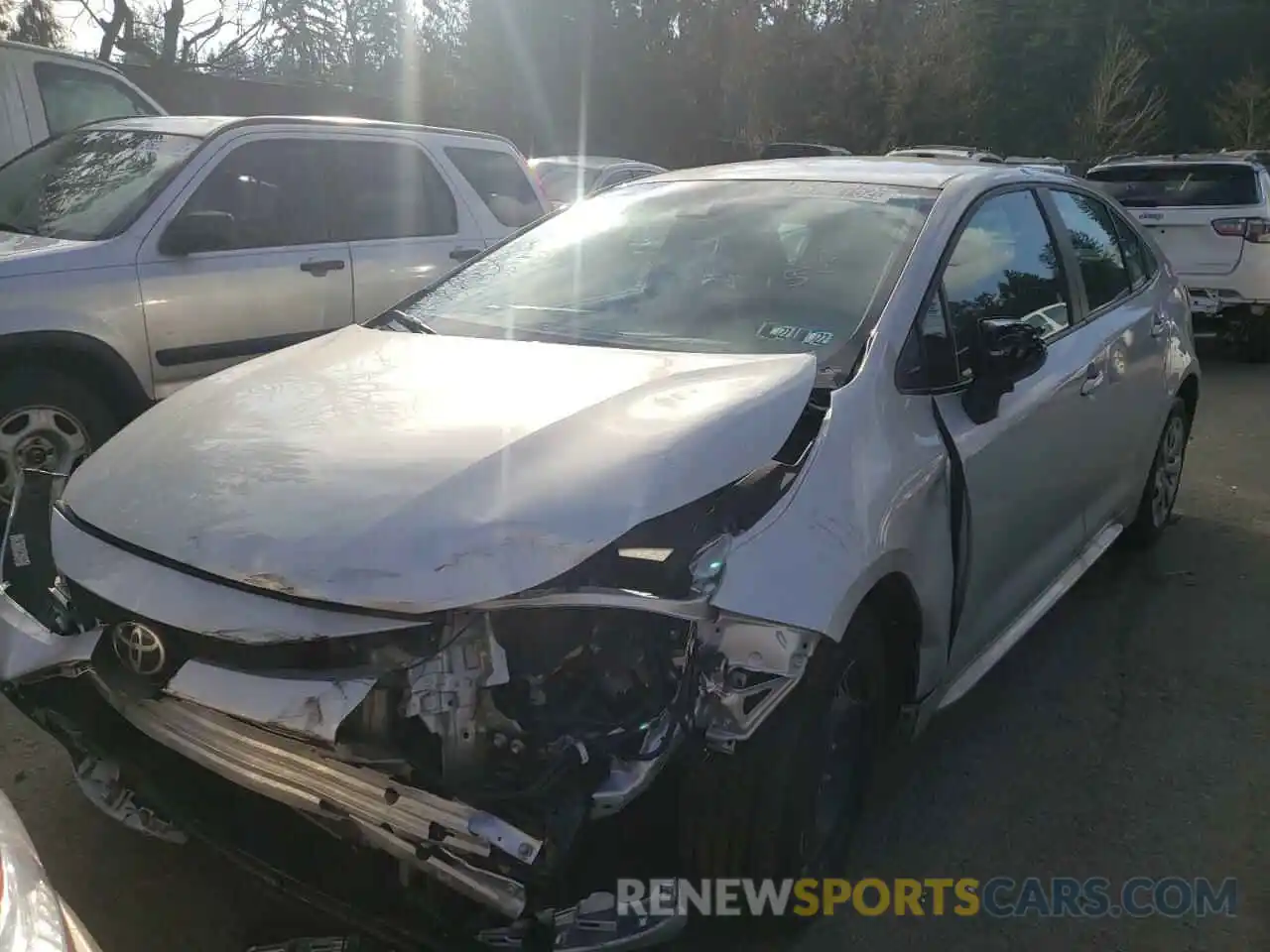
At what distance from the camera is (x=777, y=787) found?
2.31 meters

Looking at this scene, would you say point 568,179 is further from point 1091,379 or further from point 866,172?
point 1091,379

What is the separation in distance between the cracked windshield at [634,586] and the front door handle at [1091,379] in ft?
0.17

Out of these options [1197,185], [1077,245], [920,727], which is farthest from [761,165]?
[1197,185]

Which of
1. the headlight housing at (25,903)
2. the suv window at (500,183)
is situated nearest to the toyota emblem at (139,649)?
the headlight housing at (25,903)

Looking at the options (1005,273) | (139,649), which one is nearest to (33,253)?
(139,649)

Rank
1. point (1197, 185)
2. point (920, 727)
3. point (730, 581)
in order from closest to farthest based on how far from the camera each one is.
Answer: point (730, 581)
point (920, 727)
point (1197, 185)

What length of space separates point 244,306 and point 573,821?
4122mm

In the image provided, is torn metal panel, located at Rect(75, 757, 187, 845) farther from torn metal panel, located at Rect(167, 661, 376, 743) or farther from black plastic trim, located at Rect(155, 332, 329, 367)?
black plastic trim, located at Rect(155, 332, 329, 367)

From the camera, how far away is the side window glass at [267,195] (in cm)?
557

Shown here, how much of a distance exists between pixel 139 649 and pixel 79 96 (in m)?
6.53

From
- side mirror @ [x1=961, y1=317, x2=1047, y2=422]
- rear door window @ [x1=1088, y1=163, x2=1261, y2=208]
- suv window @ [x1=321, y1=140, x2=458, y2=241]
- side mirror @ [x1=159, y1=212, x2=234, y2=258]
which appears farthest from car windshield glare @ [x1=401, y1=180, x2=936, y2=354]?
rear door window @ [x1=1088, y1=163, x2=1261, y2=208]

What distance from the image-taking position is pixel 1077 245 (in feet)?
13.7

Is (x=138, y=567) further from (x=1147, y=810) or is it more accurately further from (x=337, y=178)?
(x=337, y=178)

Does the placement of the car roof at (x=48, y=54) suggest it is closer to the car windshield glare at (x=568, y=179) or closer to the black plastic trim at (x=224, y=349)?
the black plastic trim at (x=224, y=349)
